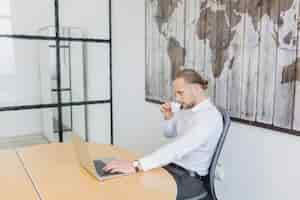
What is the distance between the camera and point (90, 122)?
383 centimetres

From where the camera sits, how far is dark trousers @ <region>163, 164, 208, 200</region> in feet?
5.02

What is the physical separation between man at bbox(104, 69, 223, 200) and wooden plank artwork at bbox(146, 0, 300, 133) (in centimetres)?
34

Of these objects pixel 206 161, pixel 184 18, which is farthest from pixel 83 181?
pixel 184 18

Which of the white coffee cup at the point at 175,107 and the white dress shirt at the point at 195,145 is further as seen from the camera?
the white coffee cup at the point at 175,107

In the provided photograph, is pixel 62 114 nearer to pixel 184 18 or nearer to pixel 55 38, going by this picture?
pixel 55 38

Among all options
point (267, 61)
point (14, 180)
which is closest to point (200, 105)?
point (267, 61)

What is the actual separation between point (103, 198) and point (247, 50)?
128 cm

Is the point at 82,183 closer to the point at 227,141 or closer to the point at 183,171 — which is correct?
the point at 183,171

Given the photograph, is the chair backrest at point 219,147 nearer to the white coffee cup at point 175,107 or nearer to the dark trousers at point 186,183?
the dark trousers at point 186,183

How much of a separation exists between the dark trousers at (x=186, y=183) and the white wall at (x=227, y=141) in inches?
19.6

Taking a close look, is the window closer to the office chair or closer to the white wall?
the white wall

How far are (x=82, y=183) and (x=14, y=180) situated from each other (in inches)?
13.4

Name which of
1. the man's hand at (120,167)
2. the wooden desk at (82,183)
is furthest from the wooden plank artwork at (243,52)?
the man's hand at (120,167)

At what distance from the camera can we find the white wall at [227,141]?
180cm
